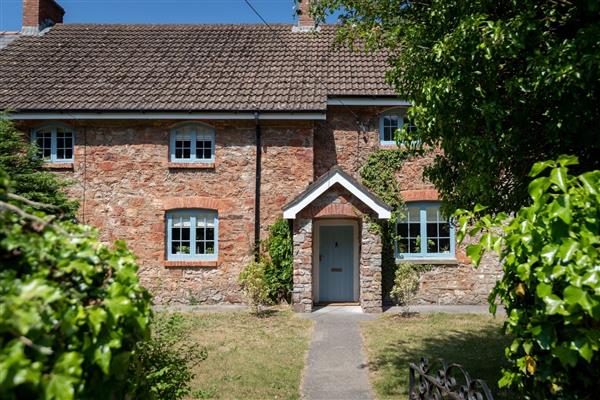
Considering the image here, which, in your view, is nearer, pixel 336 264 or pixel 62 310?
pixel 62 310

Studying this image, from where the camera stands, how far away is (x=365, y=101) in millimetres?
13641

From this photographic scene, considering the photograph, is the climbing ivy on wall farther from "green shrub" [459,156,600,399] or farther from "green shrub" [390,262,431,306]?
"green shrub" [459,156,600,399]

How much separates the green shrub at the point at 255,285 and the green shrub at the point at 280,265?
394 millimetres

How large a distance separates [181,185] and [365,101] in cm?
632

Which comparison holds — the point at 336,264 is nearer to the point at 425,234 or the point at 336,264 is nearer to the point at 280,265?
the point at 280,265

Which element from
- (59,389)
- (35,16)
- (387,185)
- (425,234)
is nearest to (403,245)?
(425,234)

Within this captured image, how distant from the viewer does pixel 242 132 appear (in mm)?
13617

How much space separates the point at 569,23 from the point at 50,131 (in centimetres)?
1404

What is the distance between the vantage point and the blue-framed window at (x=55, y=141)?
13.7 m

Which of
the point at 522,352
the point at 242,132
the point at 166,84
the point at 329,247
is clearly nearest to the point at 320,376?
the point at 522,352

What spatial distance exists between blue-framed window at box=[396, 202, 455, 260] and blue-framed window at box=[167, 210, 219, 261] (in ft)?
19.0

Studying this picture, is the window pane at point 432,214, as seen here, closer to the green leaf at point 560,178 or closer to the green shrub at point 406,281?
the green shrub at point 406,281

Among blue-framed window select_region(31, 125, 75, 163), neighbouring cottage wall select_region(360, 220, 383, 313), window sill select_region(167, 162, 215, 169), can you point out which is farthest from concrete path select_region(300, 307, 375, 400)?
blue-framed window select_region(31, 125, 75, 163)

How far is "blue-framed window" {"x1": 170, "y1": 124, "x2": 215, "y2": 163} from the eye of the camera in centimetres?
1374
